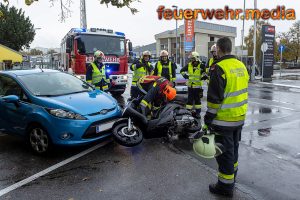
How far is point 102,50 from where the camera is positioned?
41.9 ft

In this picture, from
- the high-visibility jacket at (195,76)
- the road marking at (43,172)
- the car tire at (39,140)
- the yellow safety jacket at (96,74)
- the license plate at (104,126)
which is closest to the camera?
the road marking at (43,172)

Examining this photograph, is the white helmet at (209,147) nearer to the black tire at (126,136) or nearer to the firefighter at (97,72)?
the black tire at (126,136)

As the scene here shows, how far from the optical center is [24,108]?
5.54 meters

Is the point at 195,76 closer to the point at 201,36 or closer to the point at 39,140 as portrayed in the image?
the point at 39,140

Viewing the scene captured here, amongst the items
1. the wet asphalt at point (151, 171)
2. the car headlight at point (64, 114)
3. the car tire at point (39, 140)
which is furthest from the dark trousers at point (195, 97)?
the car tire at point (39, 140)

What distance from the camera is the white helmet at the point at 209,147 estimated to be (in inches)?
144

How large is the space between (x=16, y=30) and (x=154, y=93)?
37.8 meters

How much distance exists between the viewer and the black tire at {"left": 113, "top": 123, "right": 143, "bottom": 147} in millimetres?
5344

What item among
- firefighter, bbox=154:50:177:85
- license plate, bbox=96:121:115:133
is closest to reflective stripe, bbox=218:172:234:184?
license plate, bbox=96:121:115:133

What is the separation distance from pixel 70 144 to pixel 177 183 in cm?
197

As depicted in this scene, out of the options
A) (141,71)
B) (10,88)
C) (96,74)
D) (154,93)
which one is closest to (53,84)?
(10,88)

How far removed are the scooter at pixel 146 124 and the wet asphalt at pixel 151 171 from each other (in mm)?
273

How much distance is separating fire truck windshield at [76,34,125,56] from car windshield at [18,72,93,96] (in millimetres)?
5703

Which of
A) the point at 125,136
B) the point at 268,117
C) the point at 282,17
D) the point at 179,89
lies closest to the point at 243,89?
the point at 125,136
